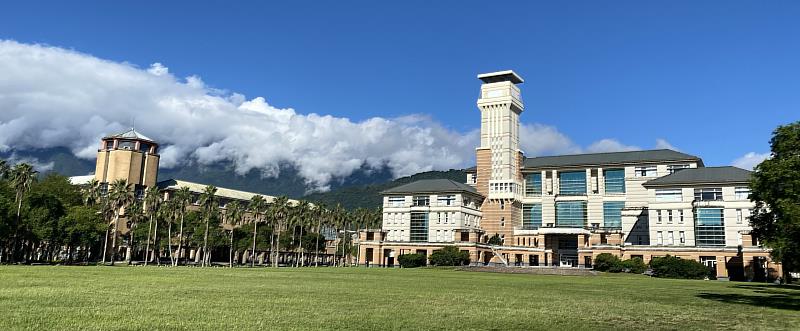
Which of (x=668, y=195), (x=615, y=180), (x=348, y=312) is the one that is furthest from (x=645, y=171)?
(x=348, y=312)

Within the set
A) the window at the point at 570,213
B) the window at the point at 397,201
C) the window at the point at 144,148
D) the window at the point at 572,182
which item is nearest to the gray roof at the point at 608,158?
the window at the point at 572,182

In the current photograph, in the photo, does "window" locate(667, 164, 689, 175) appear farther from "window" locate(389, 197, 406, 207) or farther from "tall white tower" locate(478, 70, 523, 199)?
"window" locate(389, 197, 406, 207)

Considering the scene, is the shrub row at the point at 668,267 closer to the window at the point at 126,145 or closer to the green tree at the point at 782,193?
the green tree at the point at 782,193

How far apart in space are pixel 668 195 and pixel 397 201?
51112 millimetres

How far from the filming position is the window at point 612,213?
112938mm

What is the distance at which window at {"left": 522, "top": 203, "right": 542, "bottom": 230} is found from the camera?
121000 millimetres

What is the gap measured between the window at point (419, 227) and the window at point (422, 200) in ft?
7.01

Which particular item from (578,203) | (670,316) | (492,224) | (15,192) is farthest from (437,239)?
(670,316)

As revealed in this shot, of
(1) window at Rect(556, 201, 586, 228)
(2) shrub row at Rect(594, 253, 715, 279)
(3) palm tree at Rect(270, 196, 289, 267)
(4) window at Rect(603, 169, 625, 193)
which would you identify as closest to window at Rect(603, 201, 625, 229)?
(4) window at Rect(603, 169, 625, 193)

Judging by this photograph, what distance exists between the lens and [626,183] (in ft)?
371

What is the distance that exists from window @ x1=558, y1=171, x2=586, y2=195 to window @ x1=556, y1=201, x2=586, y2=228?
231cm

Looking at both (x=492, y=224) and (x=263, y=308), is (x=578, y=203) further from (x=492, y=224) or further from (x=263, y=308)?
(x=263, y=308)

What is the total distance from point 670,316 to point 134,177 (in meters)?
140

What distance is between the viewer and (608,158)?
11750cm
